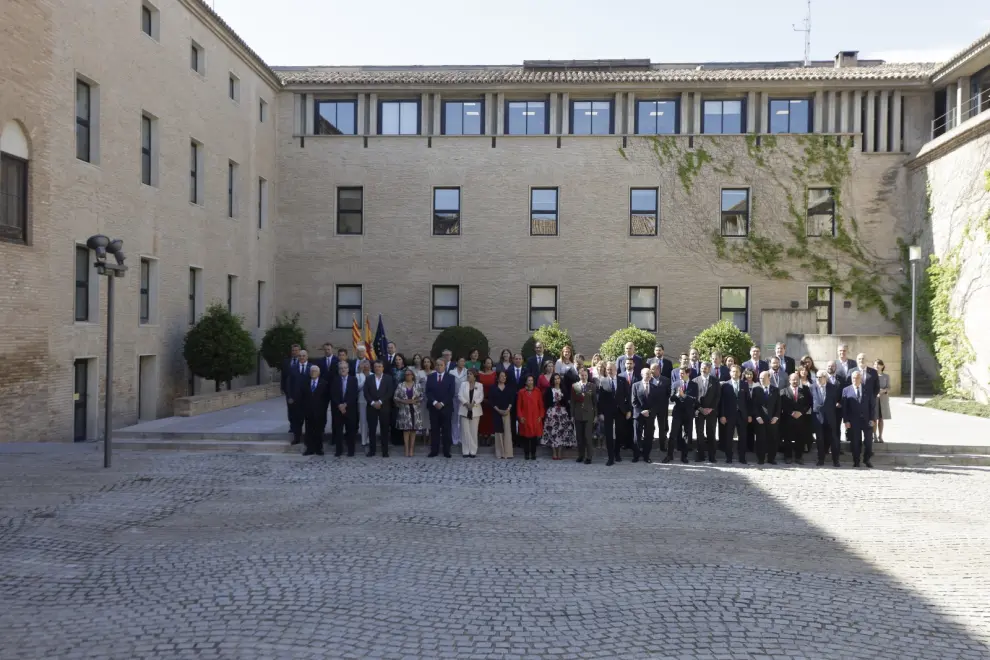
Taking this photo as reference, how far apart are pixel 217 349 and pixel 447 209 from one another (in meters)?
11.2

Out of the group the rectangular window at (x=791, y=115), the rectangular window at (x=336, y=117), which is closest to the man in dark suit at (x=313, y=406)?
the rectangular window at (x=336, y=117)

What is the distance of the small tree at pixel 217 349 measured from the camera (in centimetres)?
2219

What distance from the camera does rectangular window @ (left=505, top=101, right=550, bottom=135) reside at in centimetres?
3030

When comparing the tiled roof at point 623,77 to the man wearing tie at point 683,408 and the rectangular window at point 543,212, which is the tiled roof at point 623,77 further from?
the man wearing tie at point 683,408

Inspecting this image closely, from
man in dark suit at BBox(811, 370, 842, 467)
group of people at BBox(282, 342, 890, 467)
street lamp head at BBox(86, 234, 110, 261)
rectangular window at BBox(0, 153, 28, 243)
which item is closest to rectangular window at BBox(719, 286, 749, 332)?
group of people at BBox(282, 342, 890, 467)

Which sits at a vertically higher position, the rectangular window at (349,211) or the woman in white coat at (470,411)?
the rectangular window at (349,211)

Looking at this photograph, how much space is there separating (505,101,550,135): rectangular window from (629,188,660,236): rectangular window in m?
4.00

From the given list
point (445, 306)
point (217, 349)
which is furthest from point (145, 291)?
point (445, 306)

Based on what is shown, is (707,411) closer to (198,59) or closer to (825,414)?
(825,414)

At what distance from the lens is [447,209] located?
30.6 m

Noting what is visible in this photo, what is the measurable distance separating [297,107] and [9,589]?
83.9ft

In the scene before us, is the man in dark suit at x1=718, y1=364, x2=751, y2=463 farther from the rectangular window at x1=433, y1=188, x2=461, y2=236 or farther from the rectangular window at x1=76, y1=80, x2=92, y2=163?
the rectangular window at x1=433, y1=188, x2=461, y2=236

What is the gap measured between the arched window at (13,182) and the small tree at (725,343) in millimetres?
16961

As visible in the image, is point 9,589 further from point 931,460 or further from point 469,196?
point 469,196
